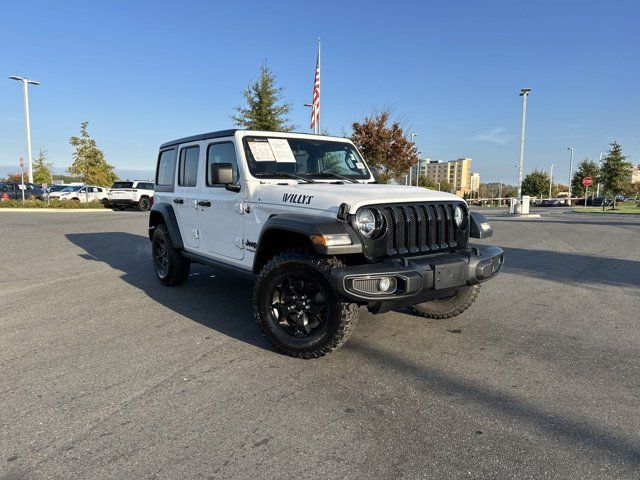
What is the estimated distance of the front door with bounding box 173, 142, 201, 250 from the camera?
5348mm

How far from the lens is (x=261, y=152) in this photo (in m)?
4.59

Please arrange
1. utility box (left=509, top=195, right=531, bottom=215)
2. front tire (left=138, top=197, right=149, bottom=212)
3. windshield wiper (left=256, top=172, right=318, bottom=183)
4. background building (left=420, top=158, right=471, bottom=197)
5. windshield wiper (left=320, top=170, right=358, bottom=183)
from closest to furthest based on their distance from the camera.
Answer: windshield wiper (left=256, top=172, right=318, bottom=183), windshield wiper (left=320, top=170, right=358, bottom=183), front tire (left=138, top=197, right=149, bottom=212), utility box (left=509, top=195, right=531, bottom=215), background building (left=420, top=158, right=471, bottom=197)

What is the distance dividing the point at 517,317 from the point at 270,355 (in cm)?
280

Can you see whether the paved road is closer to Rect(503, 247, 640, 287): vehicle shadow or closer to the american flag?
Rect(503, 247, 640, 287): vehicle shadow

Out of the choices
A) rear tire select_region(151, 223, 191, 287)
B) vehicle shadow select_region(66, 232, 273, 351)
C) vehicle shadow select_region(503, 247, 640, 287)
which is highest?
rear tire select_region(151, 223, 191, 287)

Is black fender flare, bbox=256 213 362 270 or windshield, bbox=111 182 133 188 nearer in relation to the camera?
black fender flare, bbox=256 213 362 270

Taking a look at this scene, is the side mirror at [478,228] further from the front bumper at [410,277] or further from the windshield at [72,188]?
the windshield at [72,188]

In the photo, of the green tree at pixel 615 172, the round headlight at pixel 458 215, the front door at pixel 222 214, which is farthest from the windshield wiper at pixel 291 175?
the green tree at pixel 615 172

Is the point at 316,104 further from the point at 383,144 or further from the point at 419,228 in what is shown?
the point at 419,228

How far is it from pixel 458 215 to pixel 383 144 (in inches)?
743

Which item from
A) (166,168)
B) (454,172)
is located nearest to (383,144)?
(166,168)

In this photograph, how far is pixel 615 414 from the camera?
2.81 m

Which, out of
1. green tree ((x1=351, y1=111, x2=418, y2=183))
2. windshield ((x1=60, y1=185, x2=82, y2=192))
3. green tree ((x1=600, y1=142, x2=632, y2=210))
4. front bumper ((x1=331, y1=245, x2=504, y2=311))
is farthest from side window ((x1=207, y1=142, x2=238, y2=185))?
green tree ((x1=600, y1=142, x2=632, y2=210))

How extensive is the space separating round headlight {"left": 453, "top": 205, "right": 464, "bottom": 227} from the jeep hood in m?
0.09
